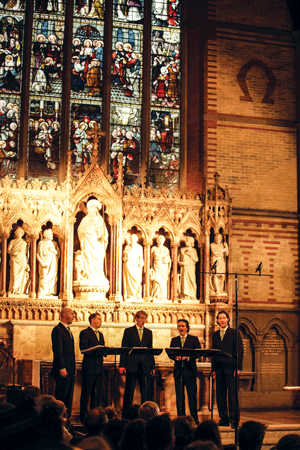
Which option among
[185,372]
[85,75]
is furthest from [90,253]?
[85,75]

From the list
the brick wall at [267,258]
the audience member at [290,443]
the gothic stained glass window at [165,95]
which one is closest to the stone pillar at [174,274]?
the brick wall at [267,258]

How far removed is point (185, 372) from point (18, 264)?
387 centimetres

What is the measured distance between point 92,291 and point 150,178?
3.39 meters

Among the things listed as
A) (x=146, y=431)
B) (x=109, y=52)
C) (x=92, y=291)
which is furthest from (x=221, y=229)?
(x=146, y=431)

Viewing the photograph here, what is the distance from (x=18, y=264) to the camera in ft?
39.2

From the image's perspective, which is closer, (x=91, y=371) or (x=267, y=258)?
(x=91, y=371)

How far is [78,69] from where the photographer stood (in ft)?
47.4

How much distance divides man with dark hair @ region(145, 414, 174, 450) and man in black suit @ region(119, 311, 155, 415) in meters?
6.69

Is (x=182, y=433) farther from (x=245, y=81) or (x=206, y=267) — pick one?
(x=245, y=81)

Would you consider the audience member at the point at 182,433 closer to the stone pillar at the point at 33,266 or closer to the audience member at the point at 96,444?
the audience member at the point at 96,444

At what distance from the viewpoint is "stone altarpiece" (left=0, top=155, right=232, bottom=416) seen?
11.8 m

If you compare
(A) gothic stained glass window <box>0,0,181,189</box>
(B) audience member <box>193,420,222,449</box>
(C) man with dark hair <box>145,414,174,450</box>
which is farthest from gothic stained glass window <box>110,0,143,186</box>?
(C) man with dark hair <box>145,414,174,450</box>

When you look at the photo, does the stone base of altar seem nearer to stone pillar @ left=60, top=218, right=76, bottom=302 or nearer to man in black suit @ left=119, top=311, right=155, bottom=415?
stone pillar @ left=60, top=218, right=76, bottom=302

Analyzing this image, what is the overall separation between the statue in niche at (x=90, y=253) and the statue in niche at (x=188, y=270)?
5.16 feet
